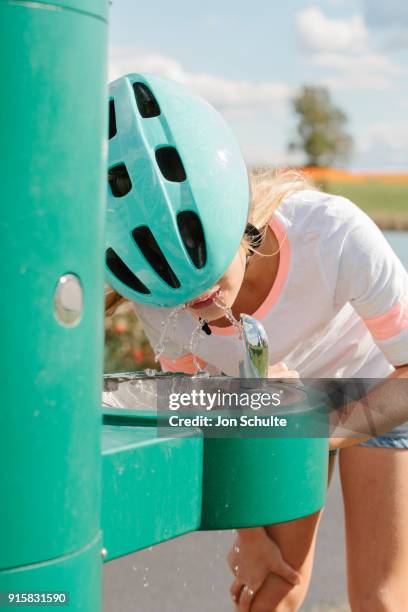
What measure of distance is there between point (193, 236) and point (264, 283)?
550 mm

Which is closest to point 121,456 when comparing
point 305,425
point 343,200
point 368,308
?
point 305,425

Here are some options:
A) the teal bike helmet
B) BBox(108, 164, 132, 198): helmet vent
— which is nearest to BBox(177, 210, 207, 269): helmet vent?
the teal bike helmet

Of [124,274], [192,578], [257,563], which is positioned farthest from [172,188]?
[192,578]

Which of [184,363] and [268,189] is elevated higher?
[268,189]

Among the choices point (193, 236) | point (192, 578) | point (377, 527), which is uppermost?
point (193, 236)

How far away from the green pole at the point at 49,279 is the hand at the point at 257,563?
151 cm

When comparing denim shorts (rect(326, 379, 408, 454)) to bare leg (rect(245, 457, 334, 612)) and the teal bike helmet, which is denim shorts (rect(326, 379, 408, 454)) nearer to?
bare leg (rect(245, 457, 334, 612))

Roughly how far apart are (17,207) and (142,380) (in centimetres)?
90

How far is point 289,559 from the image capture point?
259cm

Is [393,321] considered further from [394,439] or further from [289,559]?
[289,559]

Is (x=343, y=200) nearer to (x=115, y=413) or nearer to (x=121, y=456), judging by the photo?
(x=115, y=413)

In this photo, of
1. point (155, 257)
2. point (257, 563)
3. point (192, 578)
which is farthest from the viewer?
point (192, 578)

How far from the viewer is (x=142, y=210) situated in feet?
5.58

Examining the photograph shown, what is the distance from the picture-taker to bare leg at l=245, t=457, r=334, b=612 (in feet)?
8.30
